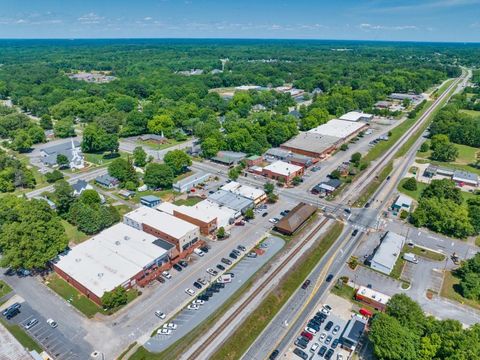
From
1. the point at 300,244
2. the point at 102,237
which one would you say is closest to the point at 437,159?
the point at 300,244

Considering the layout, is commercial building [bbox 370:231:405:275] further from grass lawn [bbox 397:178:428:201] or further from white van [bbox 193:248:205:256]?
white van [bbox 193:248:205:256]

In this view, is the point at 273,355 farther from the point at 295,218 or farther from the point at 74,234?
the point at 74,234

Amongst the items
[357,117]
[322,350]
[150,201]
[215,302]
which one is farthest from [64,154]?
[357,117]

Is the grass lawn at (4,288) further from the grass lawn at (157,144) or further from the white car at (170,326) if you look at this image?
the grass lawn at (157,144)

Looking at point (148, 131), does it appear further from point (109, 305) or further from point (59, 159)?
point (109, 305)

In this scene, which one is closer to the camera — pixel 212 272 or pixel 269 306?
pixel 269 306

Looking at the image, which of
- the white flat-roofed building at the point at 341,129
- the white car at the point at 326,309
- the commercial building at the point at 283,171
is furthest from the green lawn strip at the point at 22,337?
the white flat-roofed building at the point at 341,129
